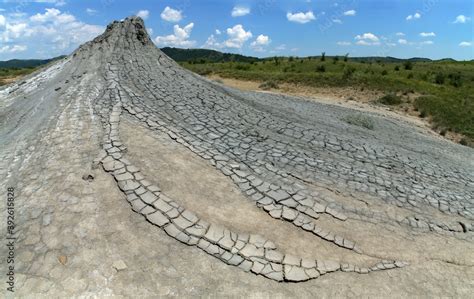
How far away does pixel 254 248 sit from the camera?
6344mm

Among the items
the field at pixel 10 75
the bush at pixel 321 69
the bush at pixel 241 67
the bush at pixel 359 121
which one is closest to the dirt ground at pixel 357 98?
the bush at pixel 359 121

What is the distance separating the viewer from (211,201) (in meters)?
7.27

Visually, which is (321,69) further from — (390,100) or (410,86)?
(390,100)

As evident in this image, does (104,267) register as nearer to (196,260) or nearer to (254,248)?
(196,260)

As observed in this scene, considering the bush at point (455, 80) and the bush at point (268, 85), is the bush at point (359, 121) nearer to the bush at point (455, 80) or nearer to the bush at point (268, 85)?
the bush at point (268, 85)

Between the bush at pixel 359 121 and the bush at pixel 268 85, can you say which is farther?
the bush at pixel 268 85

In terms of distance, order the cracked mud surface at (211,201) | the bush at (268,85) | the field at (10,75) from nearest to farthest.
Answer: the cracked mud surface at (211,201) < the bush at (268,85) < the field at (10,75)

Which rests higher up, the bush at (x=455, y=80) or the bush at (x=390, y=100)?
the bush at (x=455, y=80)

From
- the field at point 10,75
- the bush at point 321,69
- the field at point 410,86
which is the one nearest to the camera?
the field at point 410,86

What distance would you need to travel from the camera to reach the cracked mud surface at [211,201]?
578 cm

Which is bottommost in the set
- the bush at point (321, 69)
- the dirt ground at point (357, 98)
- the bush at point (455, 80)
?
the dirt ground at point (357, 98)

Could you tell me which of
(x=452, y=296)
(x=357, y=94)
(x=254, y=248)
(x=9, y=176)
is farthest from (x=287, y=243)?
(x=357, y=94)

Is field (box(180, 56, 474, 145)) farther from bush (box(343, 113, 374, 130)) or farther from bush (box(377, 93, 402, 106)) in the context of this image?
bush (box(343, 113, 374, 130))

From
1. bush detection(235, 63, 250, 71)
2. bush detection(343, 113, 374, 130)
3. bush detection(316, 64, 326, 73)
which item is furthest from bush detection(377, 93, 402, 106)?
bush detection(235, 63, 250, 71)
